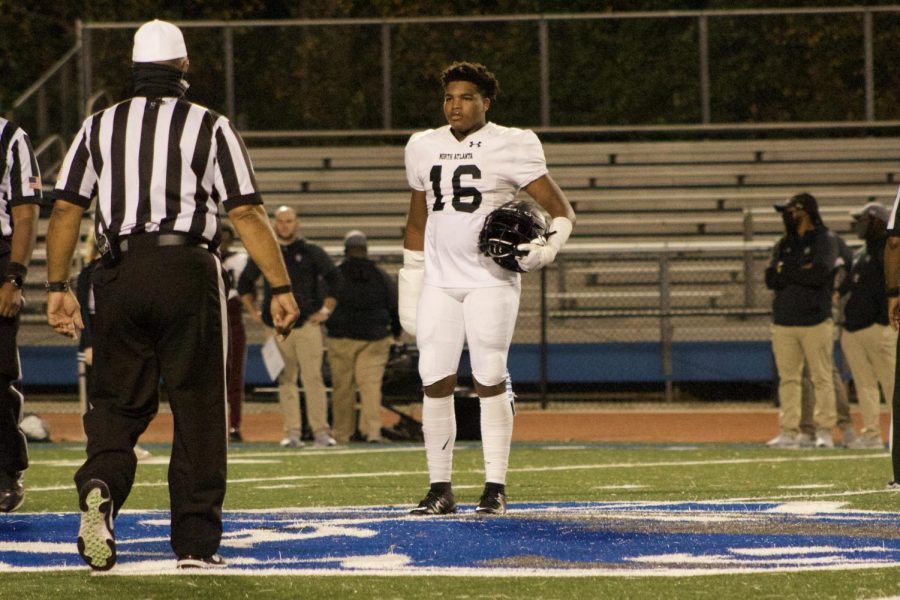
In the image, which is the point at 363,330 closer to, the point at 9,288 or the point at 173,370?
the point at 9,288

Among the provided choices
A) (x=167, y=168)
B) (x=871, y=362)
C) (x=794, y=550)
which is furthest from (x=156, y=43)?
(x=871, y=362)

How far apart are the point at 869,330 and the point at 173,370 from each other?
7.86 m

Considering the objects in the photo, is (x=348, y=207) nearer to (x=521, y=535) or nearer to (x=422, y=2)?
(x=422, y=2)

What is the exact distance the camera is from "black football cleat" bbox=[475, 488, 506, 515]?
6770 millimetres

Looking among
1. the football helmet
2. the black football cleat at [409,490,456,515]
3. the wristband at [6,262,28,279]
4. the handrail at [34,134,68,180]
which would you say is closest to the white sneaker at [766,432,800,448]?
the black football cleat at [409,490,456,515]

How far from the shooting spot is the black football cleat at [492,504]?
6.77 metres

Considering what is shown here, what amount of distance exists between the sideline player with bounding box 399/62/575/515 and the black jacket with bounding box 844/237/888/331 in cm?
559

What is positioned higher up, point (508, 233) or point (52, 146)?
point (52, 146)

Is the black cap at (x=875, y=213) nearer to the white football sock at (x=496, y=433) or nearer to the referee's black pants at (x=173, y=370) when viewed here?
the white football sock at (x=496, y=433)

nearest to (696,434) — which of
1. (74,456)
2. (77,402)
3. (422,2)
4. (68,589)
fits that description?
(74,456)

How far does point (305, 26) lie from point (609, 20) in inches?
→ 150

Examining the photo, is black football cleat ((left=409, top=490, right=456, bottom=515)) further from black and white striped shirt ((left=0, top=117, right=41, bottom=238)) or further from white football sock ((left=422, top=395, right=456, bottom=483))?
black and white striped shirt ((left=0, top=117, right=41, bottom=238))

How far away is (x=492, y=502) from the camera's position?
6.80 metres

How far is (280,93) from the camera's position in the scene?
20.8m
